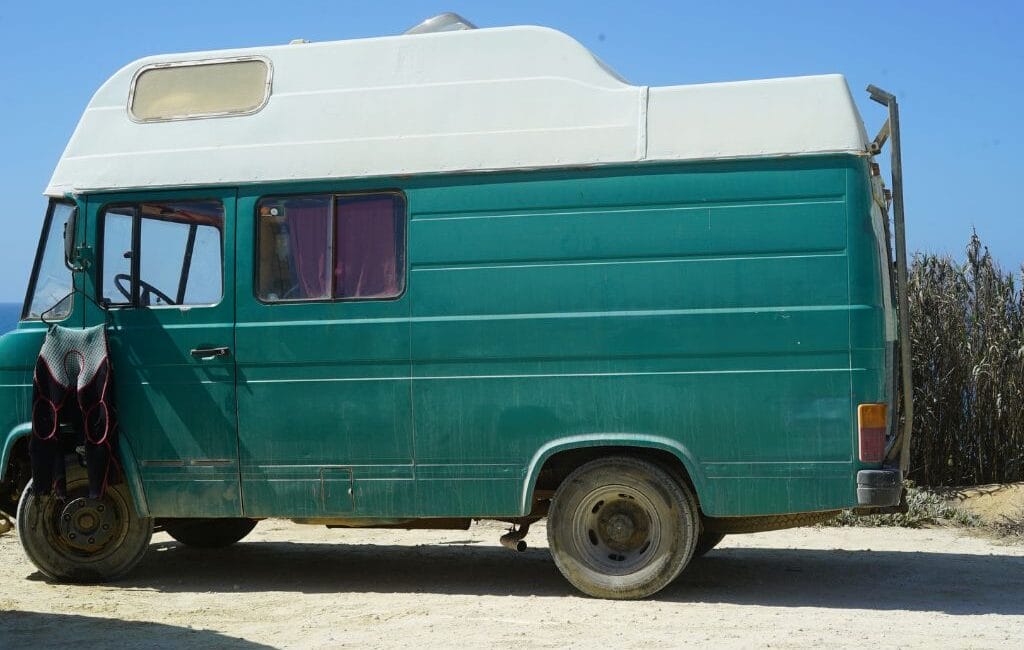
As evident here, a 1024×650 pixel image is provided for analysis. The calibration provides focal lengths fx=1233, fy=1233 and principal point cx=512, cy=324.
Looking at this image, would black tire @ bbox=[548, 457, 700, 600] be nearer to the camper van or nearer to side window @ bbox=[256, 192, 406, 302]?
the camper van

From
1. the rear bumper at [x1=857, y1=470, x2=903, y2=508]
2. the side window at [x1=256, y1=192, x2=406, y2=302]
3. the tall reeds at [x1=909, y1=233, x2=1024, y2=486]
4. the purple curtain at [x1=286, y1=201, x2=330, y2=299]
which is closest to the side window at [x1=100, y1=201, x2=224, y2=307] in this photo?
the side window at [x1=256, y1=192, x2=406, y2=302]

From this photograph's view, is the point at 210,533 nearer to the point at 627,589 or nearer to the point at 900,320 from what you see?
the point at 627,589

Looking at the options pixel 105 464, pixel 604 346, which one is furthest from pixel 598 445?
pixel 105 464

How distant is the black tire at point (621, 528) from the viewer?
24.9 feet

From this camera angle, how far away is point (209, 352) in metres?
8.01

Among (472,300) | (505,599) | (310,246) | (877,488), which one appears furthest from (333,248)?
(877,488)

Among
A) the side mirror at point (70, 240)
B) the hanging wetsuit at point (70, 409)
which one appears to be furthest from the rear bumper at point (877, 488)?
the side mirror at point (70, 240)

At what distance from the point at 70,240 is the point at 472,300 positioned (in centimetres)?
281

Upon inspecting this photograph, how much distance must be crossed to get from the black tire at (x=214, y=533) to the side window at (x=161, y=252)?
2239 mm

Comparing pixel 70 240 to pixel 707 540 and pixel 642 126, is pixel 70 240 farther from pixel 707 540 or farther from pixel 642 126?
pixel 707 540

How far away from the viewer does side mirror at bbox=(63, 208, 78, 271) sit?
324 inches

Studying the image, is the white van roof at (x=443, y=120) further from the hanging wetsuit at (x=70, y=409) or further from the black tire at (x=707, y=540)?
the black tire at (x=707, y=540)

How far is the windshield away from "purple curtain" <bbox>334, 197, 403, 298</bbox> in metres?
1.94

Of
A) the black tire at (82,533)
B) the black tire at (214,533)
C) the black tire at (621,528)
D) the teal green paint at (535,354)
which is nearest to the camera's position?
the teal green paint at (535,354)
